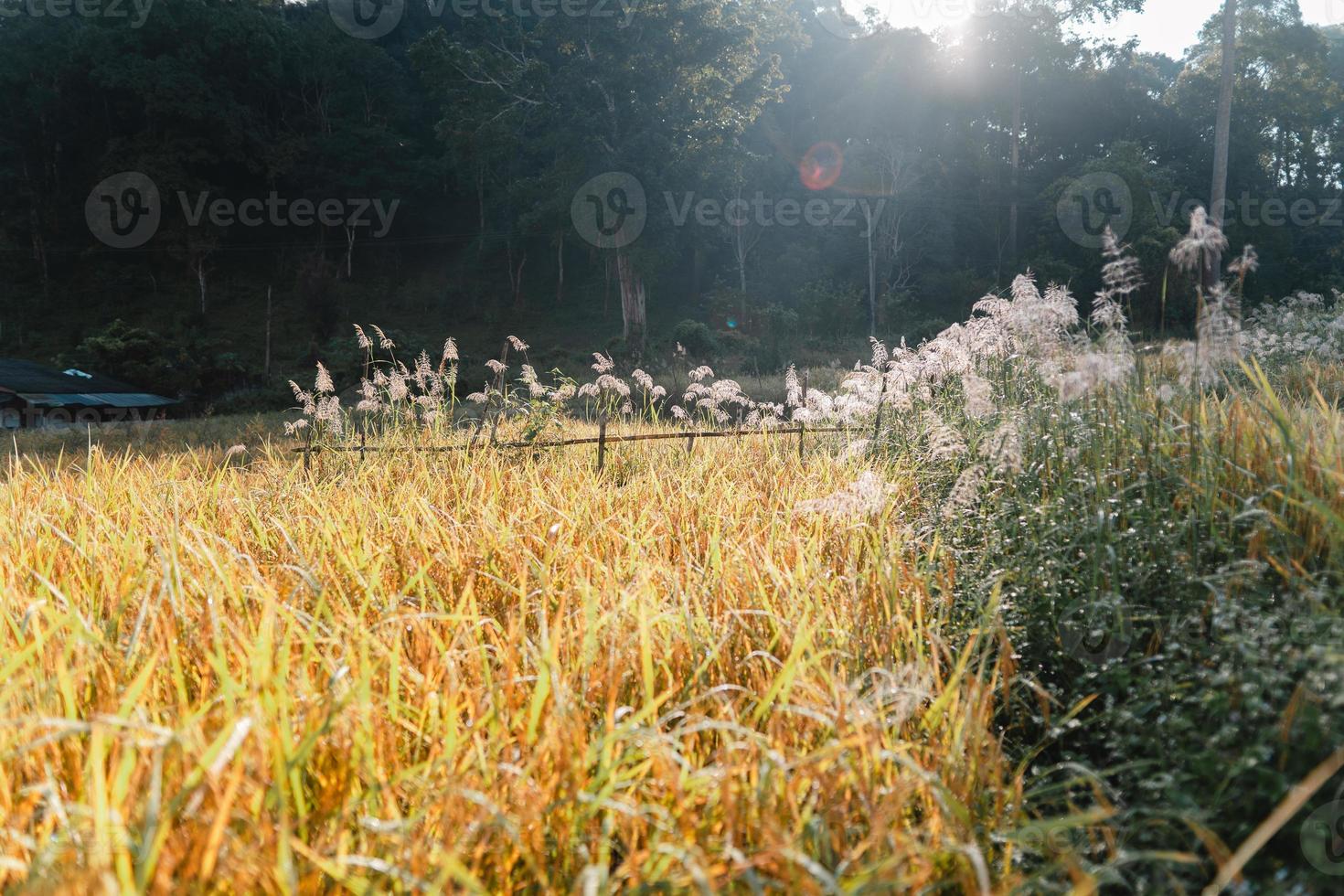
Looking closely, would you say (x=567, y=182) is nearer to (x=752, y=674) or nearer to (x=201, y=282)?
(x=201, y=282)

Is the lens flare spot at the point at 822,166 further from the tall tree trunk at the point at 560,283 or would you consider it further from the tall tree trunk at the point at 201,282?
the tall tree trunk at the point at 201,282

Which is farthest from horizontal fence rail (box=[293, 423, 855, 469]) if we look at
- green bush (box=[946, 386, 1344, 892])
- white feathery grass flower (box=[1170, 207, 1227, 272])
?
white feathery grass flower (box=[1170, 207, 1227, 272])

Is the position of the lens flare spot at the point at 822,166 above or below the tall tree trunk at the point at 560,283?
above

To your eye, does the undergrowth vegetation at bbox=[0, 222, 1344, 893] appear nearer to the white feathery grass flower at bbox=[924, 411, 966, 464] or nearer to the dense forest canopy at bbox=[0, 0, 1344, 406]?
the white feathery grass flower at bbox=[924, 411, 966, 464]

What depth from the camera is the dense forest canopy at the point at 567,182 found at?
76.6 feet

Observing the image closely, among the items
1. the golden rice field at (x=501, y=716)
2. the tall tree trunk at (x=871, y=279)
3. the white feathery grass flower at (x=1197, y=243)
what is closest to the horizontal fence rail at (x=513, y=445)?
the golden rice field at (x=501, y=716)

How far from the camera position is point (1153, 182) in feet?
78.6

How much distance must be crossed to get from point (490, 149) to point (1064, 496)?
21777 millimetres

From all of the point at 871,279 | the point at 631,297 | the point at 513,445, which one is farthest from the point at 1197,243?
the point at 871,279

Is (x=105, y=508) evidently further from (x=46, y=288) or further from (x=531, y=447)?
(x=46, y=288)

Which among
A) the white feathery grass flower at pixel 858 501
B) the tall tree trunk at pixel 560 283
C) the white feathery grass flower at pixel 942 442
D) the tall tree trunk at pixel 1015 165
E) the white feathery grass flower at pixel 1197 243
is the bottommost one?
the white feathery grass flower at pixel 858 501

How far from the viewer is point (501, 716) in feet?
6.18

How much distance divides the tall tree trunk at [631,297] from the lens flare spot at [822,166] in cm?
966

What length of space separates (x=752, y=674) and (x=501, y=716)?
0.73 m
